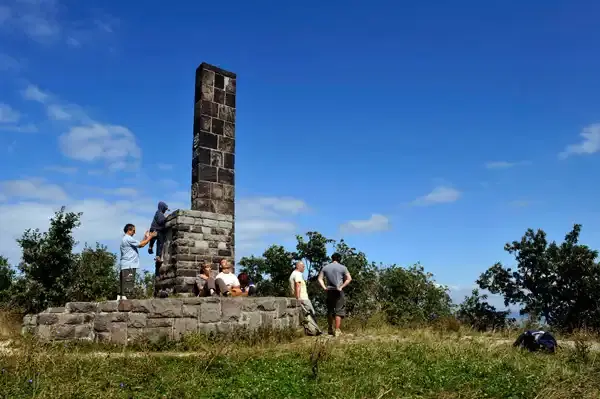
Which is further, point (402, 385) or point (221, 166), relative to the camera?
point (221, 166)

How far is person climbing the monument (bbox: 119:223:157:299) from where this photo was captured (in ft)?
32.4

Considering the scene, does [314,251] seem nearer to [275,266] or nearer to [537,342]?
[275,266]

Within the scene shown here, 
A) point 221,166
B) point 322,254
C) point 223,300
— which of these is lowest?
point 223,300

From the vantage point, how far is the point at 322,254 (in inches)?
853

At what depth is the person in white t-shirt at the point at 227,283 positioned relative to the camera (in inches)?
416

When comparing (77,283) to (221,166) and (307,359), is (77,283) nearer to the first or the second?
(221,166)

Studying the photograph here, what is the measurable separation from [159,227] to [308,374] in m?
7.43

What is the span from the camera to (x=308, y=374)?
241 inches

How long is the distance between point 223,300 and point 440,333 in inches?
194

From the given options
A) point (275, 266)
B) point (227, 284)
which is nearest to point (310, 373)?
point (227, 284)

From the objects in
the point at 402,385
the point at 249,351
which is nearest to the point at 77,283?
the point at 249,351

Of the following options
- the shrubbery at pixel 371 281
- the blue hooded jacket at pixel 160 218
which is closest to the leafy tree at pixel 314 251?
the shrubbery at pixel 371 281

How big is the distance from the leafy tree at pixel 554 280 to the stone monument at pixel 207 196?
42.7ft

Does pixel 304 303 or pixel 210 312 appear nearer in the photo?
pixel 210 312
